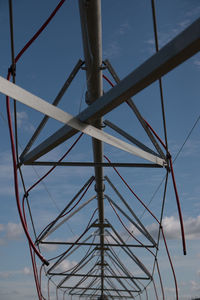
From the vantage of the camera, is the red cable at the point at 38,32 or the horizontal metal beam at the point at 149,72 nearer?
the horizontal metal beam at the point at 149,72

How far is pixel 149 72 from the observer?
18.7ft

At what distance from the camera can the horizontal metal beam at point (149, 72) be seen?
16.4ft

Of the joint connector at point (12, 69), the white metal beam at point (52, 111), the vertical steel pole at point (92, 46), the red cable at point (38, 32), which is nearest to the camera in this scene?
the white metal beam at point (52, 111)

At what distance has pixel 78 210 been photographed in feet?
50.1

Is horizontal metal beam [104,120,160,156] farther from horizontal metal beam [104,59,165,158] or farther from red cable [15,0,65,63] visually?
red cable [15,0,65,63]

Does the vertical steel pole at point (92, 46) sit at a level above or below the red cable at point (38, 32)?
below

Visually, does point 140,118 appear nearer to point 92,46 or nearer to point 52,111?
point 92,46

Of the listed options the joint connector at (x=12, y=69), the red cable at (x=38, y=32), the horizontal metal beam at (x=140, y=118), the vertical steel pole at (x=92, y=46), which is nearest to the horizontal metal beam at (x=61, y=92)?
the vertical steel pole at (x=92, y=46)

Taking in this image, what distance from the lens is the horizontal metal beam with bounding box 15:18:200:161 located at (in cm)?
501

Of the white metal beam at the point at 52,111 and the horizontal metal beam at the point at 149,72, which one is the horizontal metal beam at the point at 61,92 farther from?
the white metal beam at the point at 52,111

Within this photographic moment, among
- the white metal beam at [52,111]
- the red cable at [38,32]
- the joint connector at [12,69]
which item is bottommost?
the white metal beam at [52,111]

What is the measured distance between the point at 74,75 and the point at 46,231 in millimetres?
7885

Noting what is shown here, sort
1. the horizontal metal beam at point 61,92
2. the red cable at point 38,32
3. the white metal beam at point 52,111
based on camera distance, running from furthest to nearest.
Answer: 1. the horizontal metal beam at point 61,92
2. the red cable at point 38,32
3. the white metal beam at point 52,111

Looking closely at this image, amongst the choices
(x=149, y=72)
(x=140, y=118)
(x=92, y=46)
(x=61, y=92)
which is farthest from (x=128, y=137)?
(x=149, y=72)
